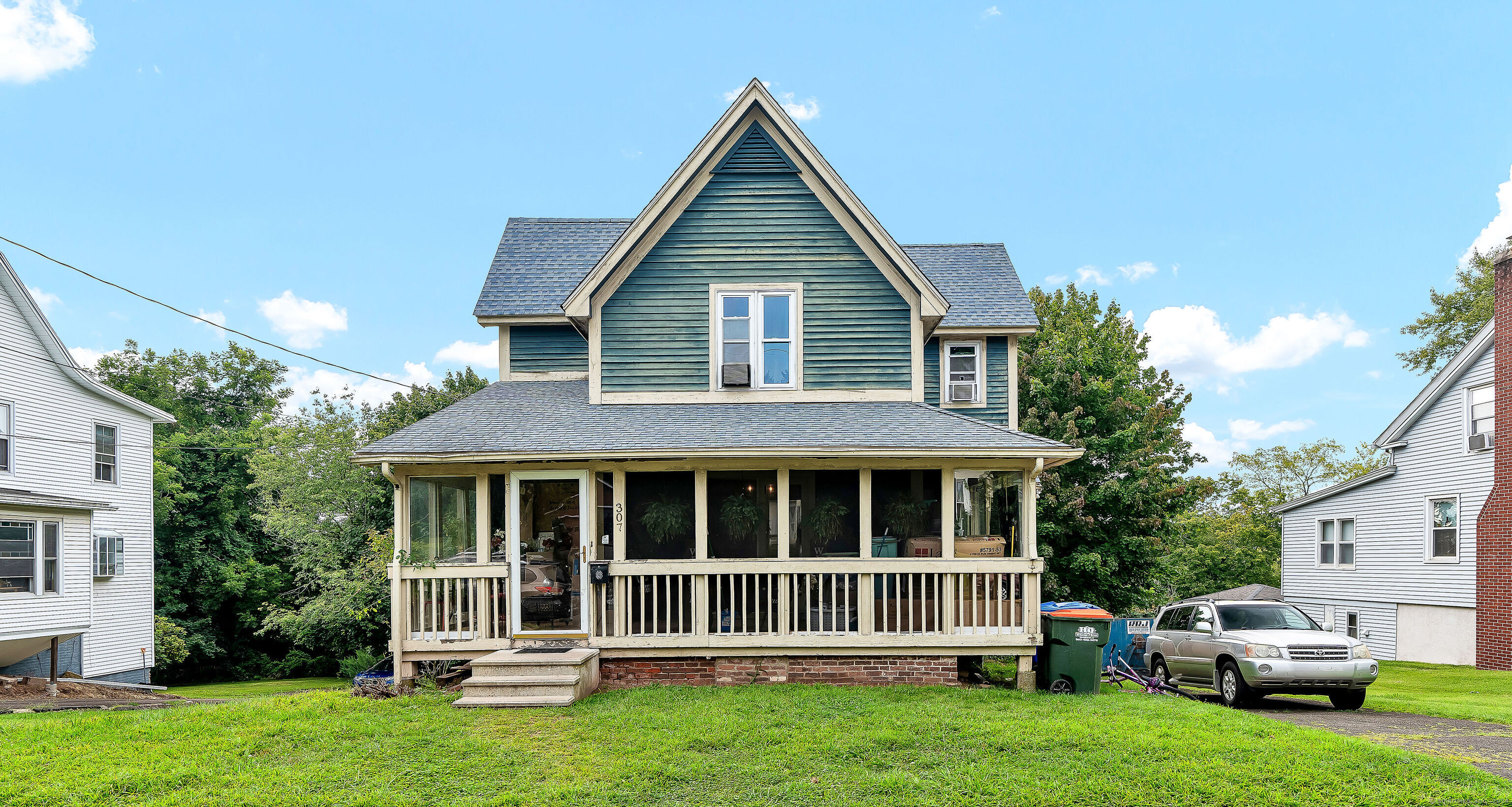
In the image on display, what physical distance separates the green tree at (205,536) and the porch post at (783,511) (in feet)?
88.1

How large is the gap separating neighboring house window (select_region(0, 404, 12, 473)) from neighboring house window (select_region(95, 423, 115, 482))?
2900 millimetres

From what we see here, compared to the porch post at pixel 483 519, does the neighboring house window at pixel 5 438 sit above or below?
above

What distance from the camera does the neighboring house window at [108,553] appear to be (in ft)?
76.1

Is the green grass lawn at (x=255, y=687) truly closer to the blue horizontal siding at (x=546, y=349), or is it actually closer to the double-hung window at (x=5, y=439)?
the double-hung window at (x=5, y=439)

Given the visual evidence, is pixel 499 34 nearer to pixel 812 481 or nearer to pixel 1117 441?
pixel 812 481

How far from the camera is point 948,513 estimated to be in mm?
11141

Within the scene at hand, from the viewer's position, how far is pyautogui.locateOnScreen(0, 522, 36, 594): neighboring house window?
18859 millimetres

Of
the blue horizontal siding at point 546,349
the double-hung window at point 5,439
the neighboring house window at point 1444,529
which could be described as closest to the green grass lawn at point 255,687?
the double-hung window at point 5,439

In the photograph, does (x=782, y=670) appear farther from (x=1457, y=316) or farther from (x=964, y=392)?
(x=1457, y=316)

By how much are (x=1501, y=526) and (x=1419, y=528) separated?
7.85 ft

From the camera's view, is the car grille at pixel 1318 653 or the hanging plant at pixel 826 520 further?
the hanging plant at pixel 826 520

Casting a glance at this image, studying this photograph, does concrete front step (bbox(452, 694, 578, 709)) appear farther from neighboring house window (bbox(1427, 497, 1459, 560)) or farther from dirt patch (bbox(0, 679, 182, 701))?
neighboring house window (bbox(1427, 497, 1459, 560))

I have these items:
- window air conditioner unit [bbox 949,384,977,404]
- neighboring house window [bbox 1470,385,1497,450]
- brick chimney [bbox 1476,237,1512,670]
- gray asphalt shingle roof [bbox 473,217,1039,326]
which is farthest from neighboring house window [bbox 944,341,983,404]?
neighboring house window [bbox 1470,385,1497,450]

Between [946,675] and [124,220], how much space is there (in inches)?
1061
